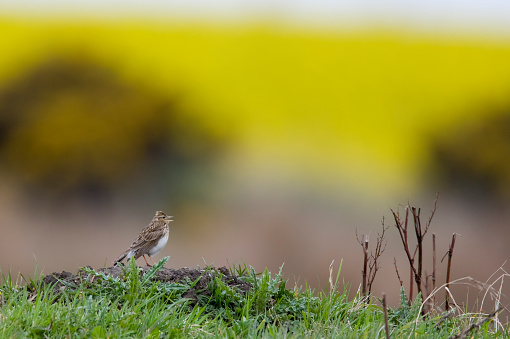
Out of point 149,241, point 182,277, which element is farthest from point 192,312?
point 149,241

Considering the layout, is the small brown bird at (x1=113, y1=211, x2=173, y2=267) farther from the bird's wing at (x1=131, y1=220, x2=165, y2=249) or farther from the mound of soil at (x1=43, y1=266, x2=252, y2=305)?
the mound of soil at (x1=43, y1=266, x2=252, y2=305)

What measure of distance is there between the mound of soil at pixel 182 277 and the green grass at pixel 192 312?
4 cm

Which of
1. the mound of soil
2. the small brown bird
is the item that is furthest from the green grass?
the small brown bird

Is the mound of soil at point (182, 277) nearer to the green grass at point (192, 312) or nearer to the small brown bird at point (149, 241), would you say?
the green grass at point (192, 312)

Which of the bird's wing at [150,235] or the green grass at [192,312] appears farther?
the bird's wing at [150,235]

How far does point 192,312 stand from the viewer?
4.43m

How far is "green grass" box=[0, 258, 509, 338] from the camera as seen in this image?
407 centimetres

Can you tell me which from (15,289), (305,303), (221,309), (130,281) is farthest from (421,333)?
(15,289)

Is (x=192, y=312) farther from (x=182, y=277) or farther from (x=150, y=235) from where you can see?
(x=150, y=235)

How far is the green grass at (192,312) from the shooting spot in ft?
13.3

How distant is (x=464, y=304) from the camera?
17.7 feet

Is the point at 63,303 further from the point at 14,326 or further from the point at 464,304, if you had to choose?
the point at 464,304

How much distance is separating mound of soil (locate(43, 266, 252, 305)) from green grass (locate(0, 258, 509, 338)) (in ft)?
0.14

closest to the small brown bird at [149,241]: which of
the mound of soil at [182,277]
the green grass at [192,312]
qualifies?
the mound of soil at [182,277]
